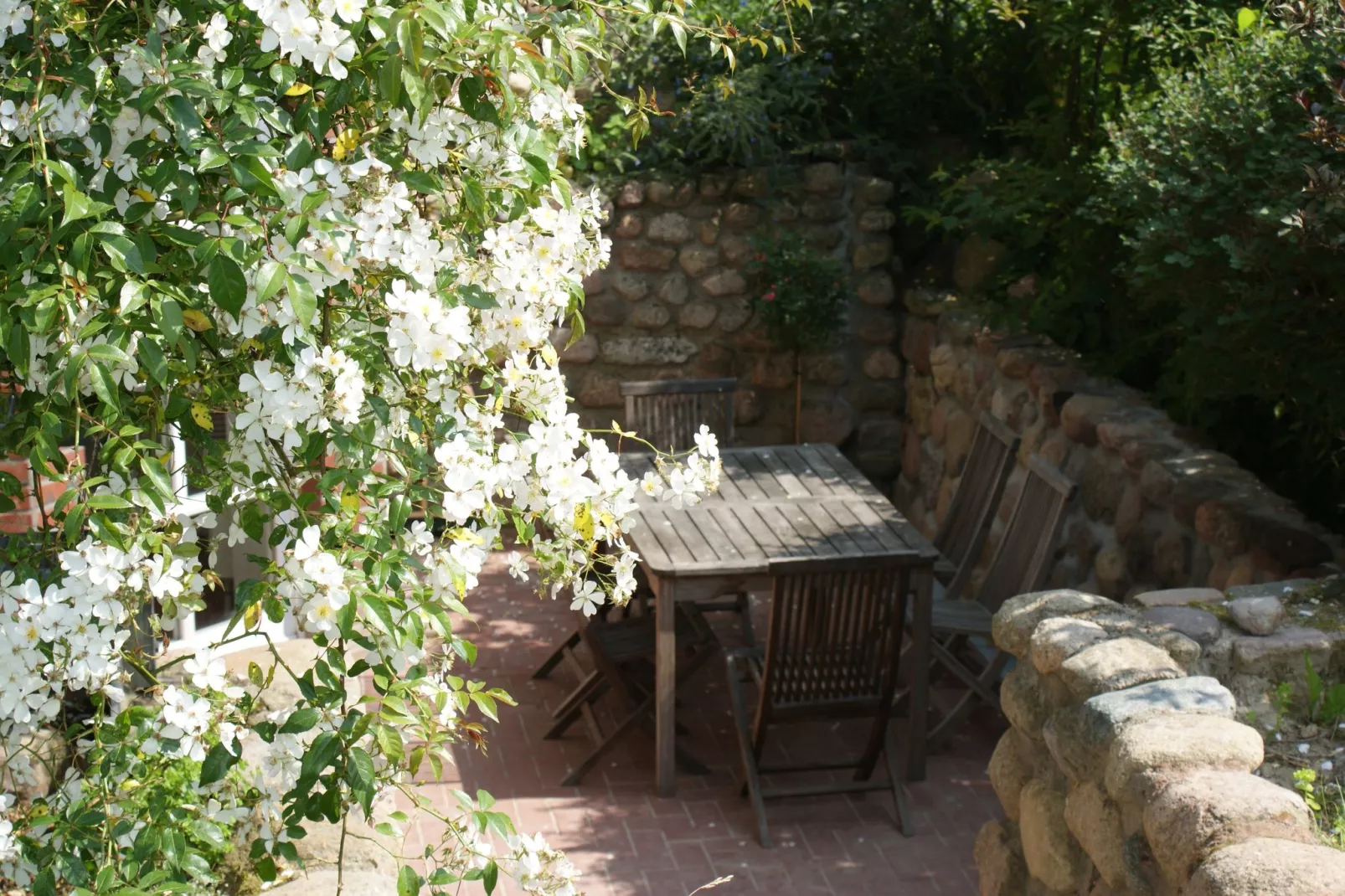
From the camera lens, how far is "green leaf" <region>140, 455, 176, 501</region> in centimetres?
159

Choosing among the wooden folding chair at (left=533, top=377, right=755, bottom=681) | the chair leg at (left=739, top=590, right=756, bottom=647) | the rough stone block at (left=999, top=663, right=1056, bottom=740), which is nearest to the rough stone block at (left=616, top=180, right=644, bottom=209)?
the wooden folding chair at (left=533, top=377, right=755, bottom=681)

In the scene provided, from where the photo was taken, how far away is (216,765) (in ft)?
Result: 5.27

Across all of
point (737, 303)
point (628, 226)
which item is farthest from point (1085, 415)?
point (628, 226)

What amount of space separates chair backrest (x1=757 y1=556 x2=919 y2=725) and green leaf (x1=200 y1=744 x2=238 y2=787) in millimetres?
2465

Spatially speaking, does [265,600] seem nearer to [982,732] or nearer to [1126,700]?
[1126,700]

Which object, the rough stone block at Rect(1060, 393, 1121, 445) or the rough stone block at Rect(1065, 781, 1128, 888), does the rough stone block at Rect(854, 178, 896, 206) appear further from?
the rough stone block at Rect(1065, 781, 1128, 888)

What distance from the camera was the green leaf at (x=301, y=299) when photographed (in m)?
1.55

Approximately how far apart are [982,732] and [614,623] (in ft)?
4.32

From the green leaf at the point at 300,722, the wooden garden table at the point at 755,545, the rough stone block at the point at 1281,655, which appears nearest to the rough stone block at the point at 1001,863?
the rough stone block at the point at 1281,655

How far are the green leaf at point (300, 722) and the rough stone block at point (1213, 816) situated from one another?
4.95 ft

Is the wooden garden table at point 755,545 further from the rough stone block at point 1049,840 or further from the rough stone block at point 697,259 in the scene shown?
the rough stone block at point 697,259

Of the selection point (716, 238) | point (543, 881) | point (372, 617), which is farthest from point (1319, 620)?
point (716, 238)

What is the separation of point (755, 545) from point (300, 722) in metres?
2.90

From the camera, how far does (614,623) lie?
4770 mm
